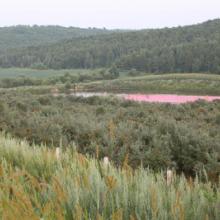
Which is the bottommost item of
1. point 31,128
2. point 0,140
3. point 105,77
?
point 105,77

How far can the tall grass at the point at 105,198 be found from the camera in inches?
108

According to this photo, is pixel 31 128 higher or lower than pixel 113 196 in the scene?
lower

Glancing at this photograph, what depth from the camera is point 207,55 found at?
85688 mm

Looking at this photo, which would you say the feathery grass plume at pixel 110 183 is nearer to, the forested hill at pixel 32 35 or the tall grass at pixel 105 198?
the tall grass at pixel 105 198

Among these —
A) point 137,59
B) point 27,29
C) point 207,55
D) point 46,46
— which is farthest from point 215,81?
point 27,29

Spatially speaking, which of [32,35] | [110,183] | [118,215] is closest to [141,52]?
[32,35]

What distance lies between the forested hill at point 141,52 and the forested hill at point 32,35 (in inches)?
1088

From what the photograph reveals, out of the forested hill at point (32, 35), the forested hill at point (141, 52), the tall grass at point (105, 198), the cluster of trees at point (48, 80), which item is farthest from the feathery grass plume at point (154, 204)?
the forested hill at point (32, 35)

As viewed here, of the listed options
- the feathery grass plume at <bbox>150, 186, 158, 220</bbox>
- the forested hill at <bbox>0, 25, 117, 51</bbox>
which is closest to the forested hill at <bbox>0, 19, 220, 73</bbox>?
the forested hill at <bbox>0, 25, 117, 51</bbox>

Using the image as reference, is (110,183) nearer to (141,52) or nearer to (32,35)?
(141,52)

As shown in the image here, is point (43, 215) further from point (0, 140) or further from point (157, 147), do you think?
point (157, 147)

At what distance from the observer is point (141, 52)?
97062 mm

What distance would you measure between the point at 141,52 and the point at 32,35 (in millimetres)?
82016

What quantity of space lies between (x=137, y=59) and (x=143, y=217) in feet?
309
